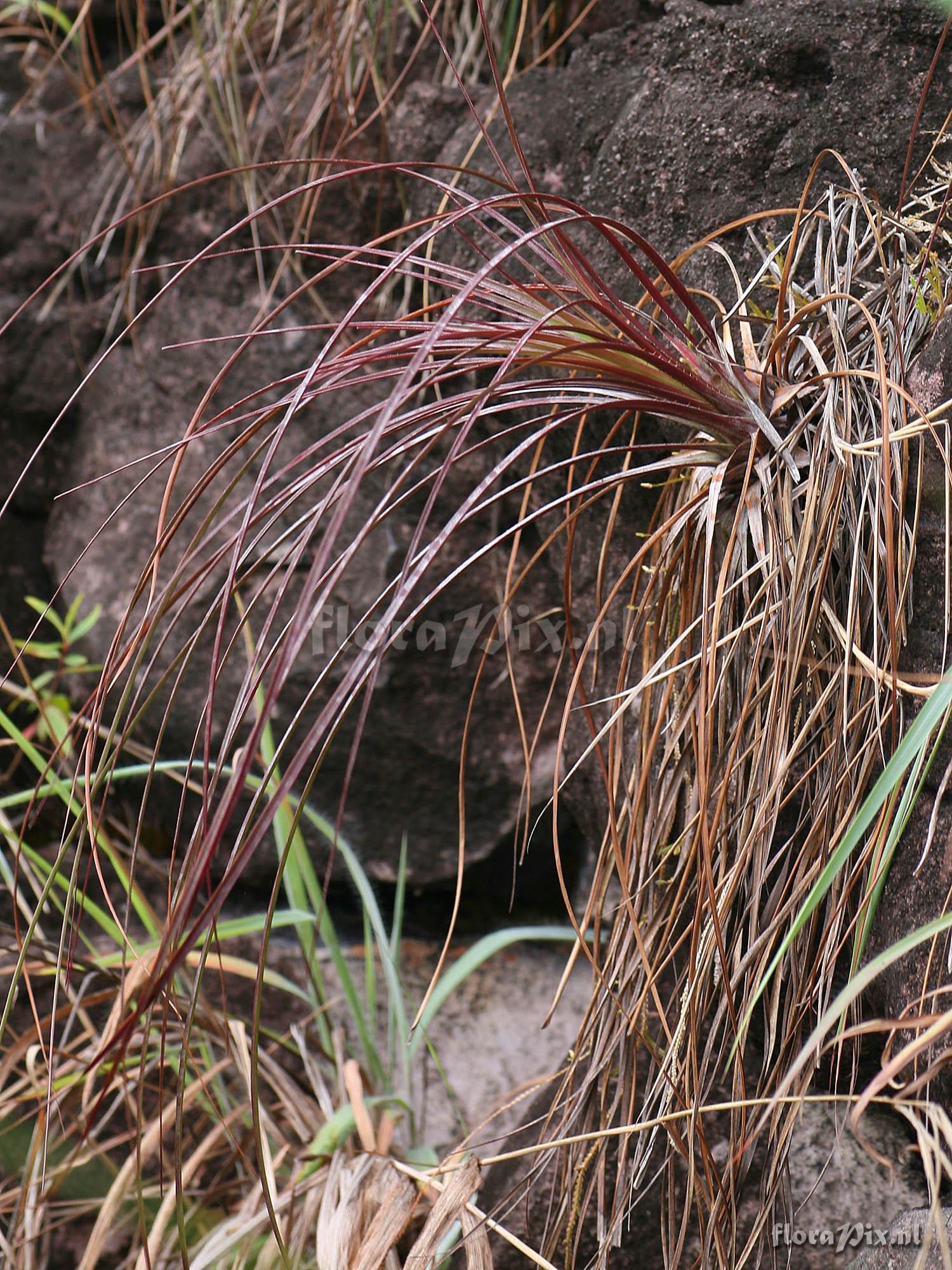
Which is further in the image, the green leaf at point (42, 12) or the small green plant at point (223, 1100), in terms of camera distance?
the green leaf at point (42, 12)

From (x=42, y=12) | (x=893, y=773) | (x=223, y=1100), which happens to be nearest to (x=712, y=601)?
(x=893, y=773)

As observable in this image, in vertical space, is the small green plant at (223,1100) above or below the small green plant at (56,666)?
below

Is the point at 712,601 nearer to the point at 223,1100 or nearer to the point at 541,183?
the point at 541,183

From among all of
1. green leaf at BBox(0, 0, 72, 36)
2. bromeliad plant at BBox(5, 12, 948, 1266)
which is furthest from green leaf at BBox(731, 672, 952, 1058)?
green leaf at BBox(0, 0, 72, 36)

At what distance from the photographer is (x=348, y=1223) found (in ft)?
2.92

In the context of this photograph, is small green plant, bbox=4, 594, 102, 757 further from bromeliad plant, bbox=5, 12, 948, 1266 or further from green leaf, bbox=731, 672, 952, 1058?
green leaf, bbox=731, 672, 952, 1058

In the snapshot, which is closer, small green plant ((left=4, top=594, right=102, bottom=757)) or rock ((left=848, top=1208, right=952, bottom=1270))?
rock ((left=848, top=1208, right=952, bottom=1270))

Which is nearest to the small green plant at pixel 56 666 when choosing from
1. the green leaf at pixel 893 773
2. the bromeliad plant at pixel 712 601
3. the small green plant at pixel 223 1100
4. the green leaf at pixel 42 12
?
the small green plant at pixel 223 1100

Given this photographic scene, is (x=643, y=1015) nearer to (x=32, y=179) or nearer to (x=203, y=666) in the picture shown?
(x=203, y=666)

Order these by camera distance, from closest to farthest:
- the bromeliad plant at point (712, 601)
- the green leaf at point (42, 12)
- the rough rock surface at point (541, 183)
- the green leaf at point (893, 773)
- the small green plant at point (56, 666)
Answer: the green leaf at point (893, 773) < the bromeliad plant at point (712, 601) < the rough rock surface at point (541, 183) < the small green plant at point (56, 666) < the green leaf at point (42, 12)

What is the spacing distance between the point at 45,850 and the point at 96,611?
425mm

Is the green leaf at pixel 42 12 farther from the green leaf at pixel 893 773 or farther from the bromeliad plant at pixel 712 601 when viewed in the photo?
the green leaf at pixel 893 773

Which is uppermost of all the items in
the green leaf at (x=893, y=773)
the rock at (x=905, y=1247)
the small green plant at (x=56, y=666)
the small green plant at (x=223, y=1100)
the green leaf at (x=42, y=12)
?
the green leaf at (x=42, y=12)

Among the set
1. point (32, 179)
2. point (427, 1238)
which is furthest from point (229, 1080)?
point (32, 179)
